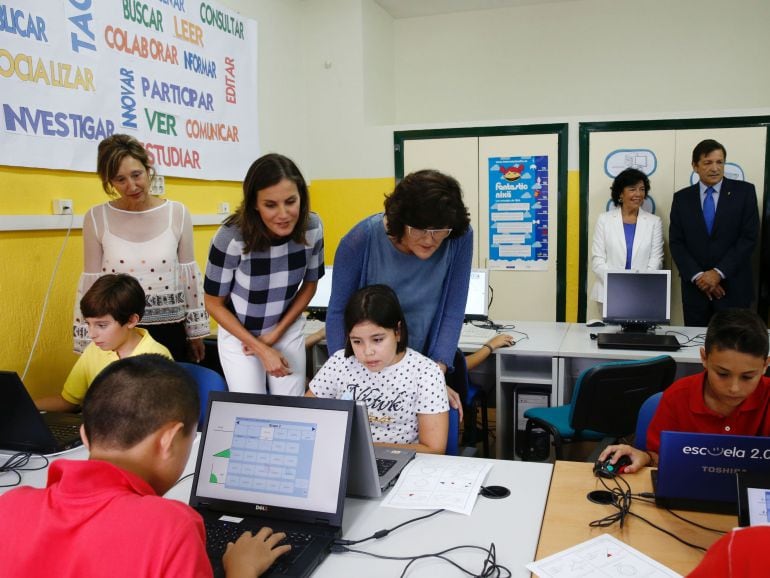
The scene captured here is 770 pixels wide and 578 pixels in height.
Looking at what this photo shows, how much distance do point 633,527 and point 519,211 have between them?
4000 mm

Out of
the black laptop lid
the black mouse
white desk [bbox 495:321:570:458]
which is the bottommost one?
white desk [bbox 495:321:570:458]

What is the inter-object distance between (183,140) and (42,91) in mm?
1023

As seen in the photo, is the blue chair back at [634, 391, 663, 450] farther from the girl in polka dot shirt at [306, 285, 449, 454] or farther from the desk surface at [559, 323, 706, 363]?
the desk surface at [559, 323, 706, 363]

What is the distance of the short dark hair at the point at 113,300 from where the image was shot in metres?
2.16

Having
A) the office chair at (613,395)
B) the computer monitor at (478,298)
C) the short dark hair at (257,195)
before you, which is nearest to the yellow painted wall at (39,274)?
the short dark hair at (257,195)

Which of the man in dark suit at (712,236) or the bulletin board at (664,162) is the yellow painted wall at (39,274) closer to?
the bulletin board at (664,162)

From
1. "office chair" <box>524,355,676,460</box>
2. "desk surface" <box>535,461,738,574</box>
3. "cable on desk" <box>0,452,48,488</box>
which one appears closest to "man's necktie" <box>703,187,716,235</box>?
"office chair" <box>524,355,676,460</box>

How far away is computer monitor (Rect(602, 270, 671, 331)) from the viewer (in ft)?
11.4

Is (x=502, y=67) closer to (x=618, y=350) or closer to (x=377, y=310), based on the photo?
(x=618, y=350)

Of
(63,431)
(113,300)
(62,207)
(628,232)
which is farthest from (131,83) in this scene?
(628,232)

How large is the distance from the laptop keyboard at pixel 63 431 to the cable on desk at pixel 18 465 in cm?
8

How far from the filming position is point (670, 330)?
360 cm

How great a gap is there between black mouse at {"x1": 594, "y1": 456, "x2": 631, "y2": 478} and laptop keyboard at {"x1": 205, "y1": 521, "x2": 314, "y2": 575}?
2.47 ft

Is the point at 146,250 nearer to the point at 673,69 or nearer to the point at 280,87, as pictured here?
the point at 280,87
